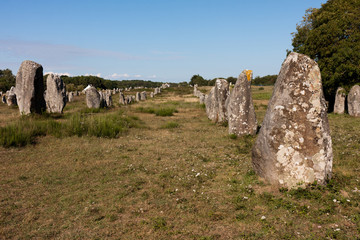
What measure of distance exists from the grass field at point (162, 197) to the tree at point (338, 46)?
1070cm

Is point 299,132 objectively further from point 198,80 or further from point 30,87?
point 198,80

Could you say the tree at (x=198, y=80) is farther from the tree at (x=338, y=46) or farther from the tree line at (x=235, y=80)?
the tree at (x=338, y=46)

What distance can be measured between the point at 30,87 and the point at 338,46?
68.5 feet

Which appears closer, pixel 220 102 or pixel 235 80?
pixel 220 102

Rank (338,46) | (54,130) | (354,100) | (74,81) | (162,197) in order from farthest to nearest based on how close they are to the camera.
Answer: (74,81), (338,46), (354,100), (54,130), (162,197)

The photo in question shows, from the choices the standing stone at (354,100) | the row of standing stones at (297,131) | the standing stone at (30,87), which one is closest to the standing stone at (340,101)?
the standing stone at (354,100)

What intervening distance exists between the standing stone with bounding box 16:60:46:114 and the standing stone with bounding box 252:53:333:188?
14.4 metres

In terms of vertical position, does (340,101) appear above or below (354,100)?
below

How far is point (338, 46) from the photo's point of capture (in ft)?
60.5

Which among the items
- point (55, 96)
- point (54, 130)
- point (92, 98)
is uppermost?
point (55, 96)

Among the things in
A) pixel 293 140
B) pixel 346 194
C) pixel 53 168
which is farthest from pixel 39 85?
pixel 346 194

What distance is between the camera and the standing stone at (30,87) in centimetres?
1517

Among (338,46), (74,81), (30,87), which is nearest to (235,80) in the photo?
(74,81)

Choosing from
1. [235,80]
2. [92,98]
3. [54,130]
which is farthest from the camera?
[235,80]
